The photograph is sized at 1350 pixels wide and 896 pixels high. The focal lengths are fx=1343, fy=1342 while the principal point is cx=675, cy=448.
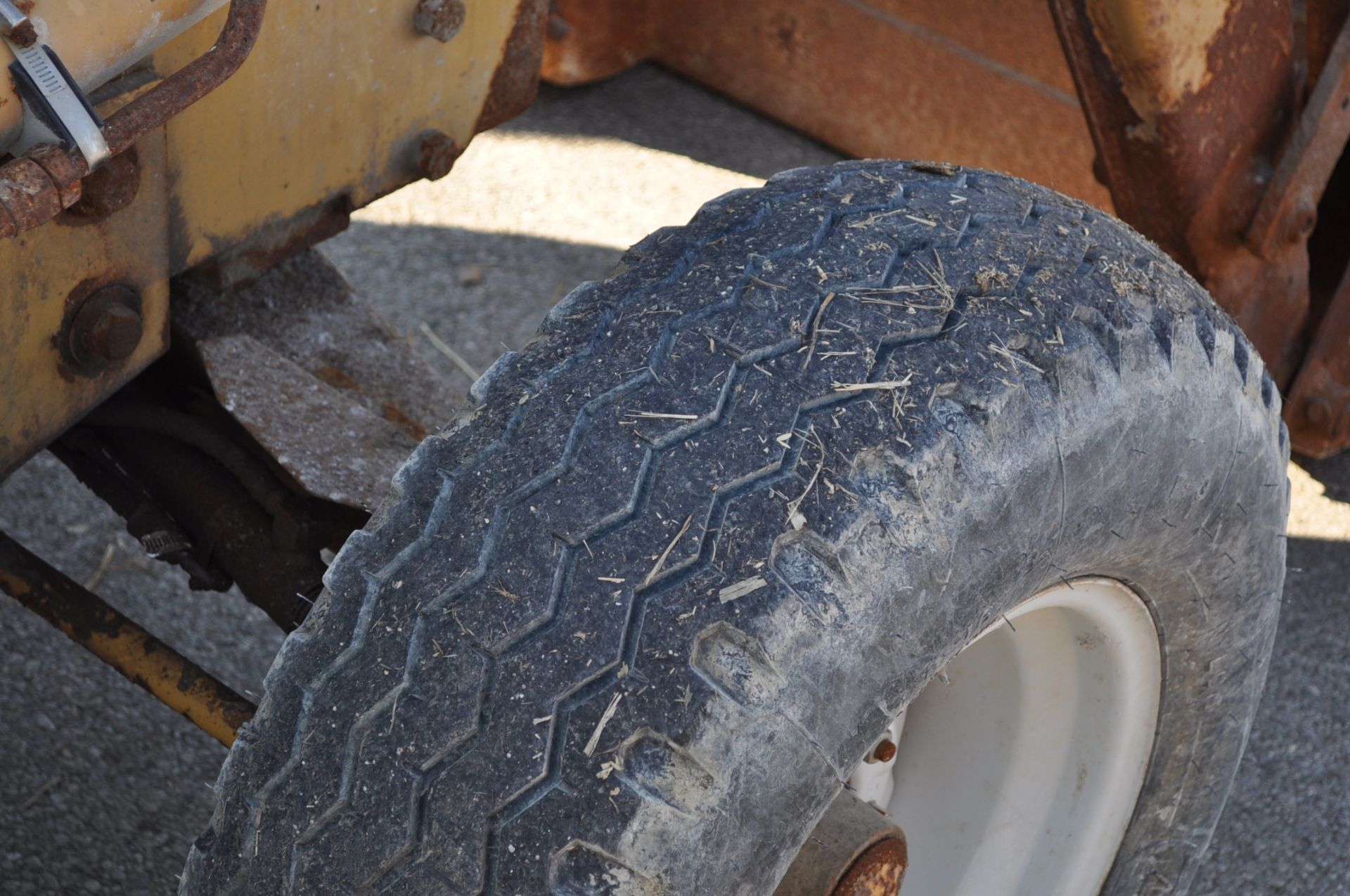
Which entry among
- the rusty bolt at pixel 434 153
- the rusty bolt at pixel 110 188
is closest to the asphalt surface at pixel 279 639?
the rusty bolt at pixel 110 188

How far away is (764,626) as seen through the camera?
3.39 feet

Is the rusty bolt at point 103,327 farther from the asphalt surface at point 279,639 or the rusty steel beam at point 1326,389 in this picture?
the rusty steel beam at point 1326,389

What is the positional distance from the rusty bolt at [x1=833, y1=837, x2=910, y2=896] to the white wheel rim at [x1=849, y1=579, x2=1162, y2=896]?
27 cm

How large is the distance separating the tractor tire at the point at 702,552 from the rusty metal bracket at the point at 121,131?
1.11ft

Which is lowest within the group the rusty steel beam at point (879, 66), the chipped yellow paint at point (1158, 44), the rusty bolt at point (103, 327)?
the rusty steel beam at point (879, 66)

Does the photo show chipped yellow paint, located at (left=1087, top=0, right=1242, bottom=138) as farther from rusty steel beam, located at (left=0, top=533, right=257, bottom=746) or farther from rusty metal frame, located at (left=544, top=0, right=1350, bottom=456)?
rusty steel beam, located at (left=0, top=533, right=257, bottom=746)

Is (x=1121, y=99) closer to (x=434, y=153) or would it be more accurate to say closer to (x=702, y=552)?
(x=434, y=153)

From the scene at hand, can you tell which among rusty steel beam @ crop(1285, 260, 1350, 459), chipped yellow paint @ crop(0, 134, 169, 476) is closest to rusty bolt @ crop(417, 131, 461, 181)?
chipped yellow paint @ crop(0, 134, 169, 476)

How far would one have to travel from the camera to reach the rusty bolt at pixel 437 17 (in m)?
1.52

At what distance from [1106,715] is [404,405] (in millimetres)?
952

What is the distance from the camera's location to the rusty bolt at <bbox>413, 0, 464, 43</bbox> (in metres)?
1.52

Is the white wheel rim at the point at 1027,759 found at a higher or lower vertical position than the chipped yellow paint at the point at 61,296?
lower

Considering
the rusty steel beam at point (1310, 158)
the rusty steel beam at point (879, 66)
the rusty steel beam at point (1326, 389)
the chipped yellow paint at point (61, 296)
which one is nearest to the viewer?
the chipped yellow paint at point (61, 296)

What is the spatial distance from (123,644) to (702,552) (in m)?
0.88
